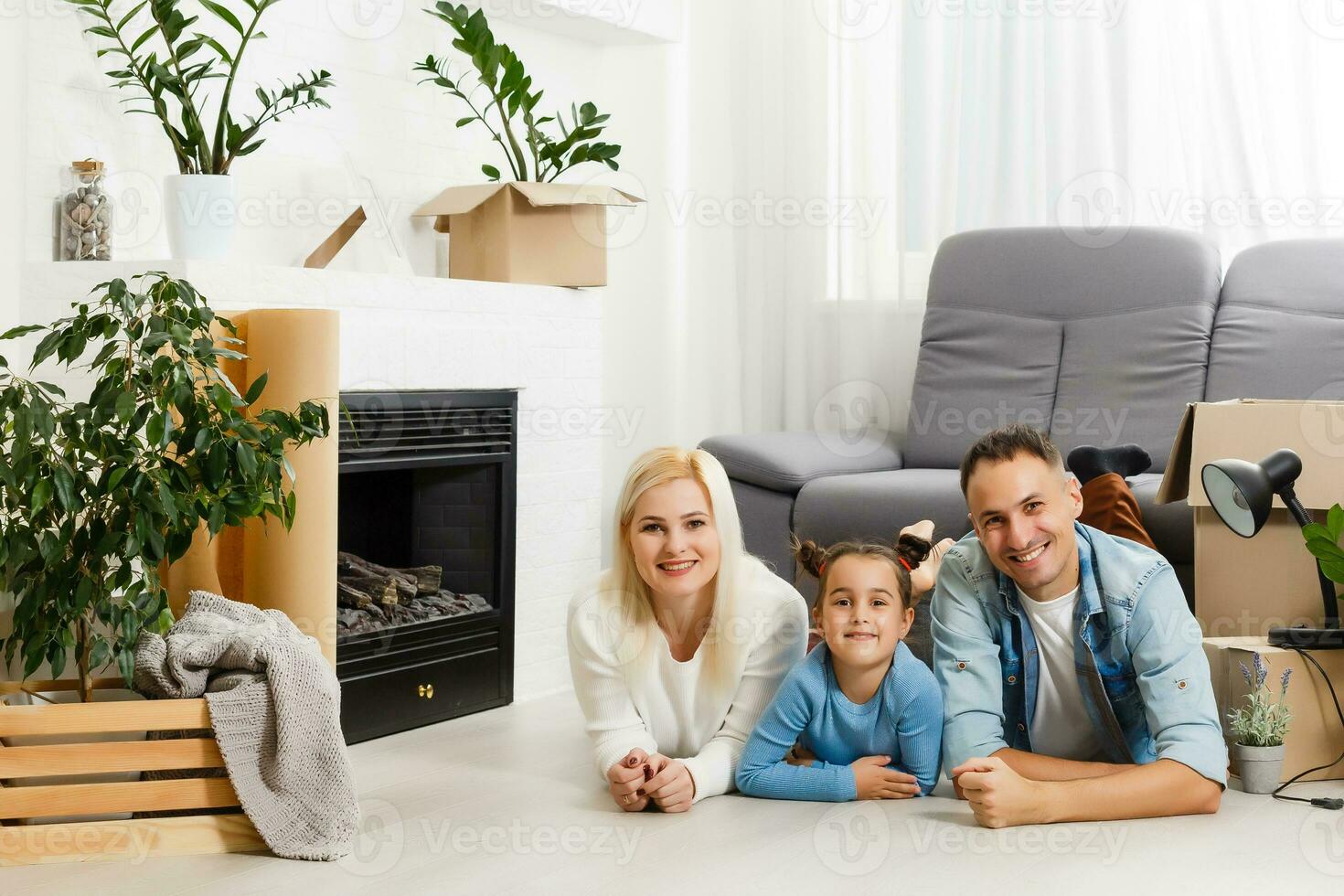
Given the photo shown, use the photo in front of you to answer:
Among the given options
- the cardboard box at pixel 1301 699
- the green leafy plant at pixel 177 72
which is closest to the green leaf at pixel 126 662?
the green leafy plant at pixel 177 72

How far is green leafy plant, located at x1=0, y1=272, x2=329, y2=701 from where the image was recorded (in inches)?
75.4

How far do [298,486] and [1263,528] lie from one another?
1.72m

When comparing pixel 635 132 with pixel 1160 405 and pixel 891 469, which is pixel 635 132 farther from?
pixel 1160 405

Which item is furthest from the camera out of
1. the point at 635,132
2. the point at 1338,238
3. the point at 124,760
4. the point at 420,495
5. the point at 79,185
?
the point at 635,132

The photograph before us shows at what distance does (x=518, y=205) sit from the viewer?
10.3 ft

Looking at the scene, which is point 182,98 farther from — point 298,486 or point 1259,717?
point 1259,717

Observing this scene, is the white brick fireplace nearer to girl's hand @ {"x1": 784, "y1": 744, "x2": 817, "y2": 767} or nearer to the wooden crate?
the wooden crate

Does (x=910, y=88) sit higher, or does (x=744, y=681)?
(x=910, y=88)

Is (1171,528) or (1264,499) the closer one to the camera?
(1264,499)

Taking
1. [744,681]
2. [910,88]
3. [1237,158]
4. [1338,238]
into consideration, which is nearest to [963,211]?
[910,88]

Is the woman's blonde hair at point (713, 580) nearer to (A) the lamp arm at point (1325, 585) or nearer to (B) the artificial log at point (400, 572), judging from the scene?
(B) the artificial log at point (400, 572)

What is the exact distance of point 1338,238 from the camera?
3.30m

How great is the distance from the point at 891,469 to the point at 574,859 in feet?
5.92

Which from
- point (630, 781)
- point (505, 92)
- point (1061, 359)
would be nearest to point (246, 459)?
point (630, 781)
